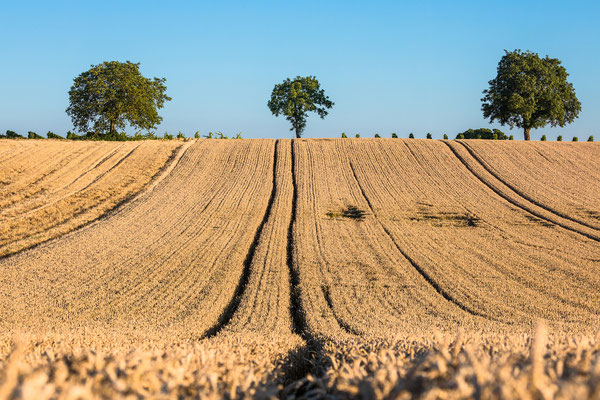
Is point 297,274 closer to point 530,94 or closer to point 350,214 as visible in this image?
point 350,214

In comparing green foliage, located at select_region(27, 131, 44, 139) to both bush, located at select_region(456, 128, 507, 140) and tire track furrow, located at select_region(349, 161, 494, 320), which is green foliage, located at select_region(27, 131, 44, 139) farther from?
bush, located at select_region(456, 128, 507, 140)

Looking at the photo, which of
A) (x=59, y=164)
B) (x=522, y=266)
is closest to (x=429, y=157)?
(x=522, y=266)

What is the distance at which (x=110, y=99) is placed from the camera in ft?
190

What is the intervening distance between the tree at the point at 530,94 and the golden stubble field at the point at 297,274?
17154 mm

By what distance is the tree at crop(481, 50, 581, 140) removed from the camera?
62.6m

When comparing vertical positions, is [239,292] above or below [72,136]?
below

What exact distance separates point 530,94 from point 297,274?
53578 mm

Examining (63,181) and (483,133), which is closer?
(63,181)

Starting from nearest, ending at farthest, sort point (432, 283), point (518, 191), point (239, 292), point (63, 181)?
point (239, 292) < point (432, 283) < point (63, 181) < point (518, 191)

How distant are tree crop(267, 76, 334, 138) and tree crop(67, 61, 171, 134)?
22.1 m

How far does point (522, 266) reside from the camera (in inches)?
837

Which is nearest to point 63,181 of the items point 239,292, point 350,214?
point 350,214

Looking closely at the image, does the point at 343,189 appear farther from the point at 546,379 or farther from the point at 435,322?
the point at 546,379

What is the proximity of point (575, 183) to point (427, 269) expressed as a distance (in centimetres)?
2446
